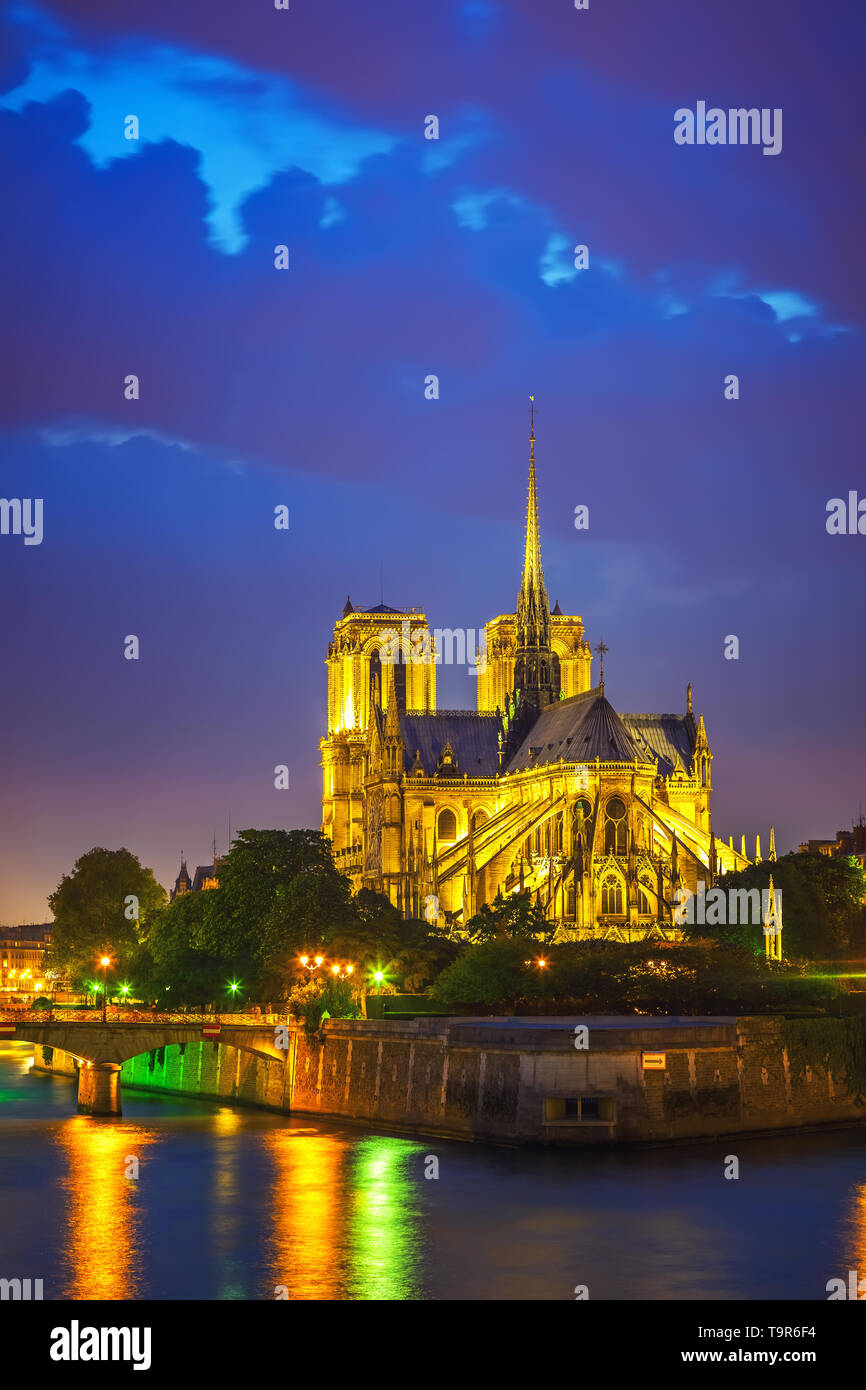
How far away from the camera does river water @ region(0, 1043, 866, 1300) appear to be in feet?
173

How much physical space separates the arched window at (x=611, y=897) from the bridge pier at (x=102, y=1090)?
5027 centimetres

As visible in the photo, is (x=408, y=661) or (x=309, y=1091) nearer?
(x=309, y=1091)

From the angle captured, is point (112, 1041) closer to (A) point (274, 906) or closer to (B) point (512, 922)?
(A) point (274, 906)

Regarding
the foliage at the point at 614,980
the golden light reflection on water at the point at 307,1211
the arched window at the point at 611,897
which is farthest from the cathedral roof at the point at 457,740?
the golden light reflection on water at the point at 307,1211

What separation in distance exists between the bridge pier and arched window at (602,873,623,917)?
50273mm

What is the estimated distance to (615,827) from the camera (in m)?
136

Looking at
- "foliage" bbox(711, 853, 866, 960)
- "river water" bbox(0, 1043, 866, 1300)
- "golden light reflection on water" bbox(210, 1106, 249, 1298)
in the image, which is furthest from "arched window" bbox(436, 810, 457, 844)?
"river water" bbox(0, 1043, 866, 1300)

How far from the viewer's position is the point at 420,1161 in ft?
232

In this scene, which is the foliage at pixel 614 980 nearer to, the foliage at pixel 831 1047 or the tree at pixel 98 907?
the foliage at pixel 831 1047

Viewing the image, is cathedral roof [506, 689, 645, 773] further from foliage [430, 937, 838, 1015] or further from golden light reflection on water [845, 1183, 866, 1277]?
golden light reflection on water [845, 1183, 866, 1277]

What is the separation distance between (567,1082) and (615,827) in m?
65.1
